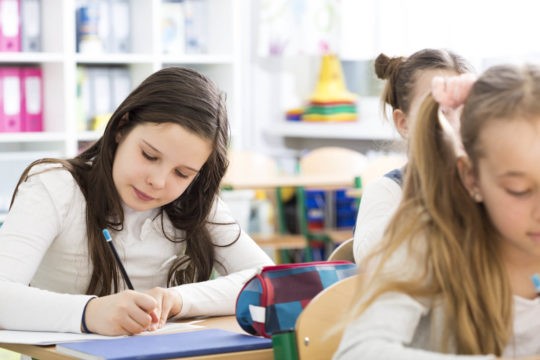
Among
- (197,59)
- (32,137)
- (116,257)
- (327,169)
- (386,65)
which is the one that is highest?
(386,65)

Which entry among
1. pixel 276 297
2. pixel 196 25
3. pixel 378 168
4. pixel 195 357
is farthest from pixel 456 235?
pixel 196 25

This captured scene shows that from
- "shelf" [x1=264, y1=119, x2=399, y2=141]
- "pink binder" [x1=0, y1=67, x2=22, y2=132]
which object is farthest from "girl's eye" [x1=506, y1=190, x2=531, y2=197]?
"shelf" [x1=264, y1=119, x2=399, y2=141]

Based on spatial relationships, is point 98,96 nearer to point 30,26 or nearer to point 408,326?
point 30,26

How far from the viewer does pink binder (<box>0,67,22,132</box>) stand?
444 centimetres

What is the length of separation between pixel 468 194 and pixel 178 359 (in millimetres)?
474

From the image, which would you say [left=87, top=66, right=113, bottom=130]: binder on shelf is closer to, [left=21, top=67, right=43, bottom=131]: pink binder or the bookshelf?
the bookshelf

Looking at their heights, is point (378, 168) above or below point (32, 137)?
below

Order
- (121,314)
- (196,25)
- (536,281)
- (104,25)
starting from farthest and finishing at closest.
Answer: (196,25), (104,25), (121,314), (536,281)

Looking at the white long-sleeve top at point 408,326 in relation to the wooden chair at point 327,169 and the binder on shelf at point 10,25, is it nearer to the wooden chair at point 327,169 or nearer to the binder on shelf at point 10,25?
the binder on shelf at point 10,25

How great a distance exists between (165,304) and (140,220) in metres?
0.30

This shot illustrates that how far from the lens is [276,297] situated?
1.43 m

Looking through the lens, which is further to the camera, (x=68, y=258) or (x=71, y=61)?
(x=71, y=61)

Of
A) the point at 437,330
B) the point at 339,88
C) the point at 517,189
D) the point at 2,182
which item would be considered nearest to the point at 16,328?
the point at 437,330

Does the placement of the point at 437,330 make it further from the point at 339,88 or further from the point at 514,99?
the point at 339,88
